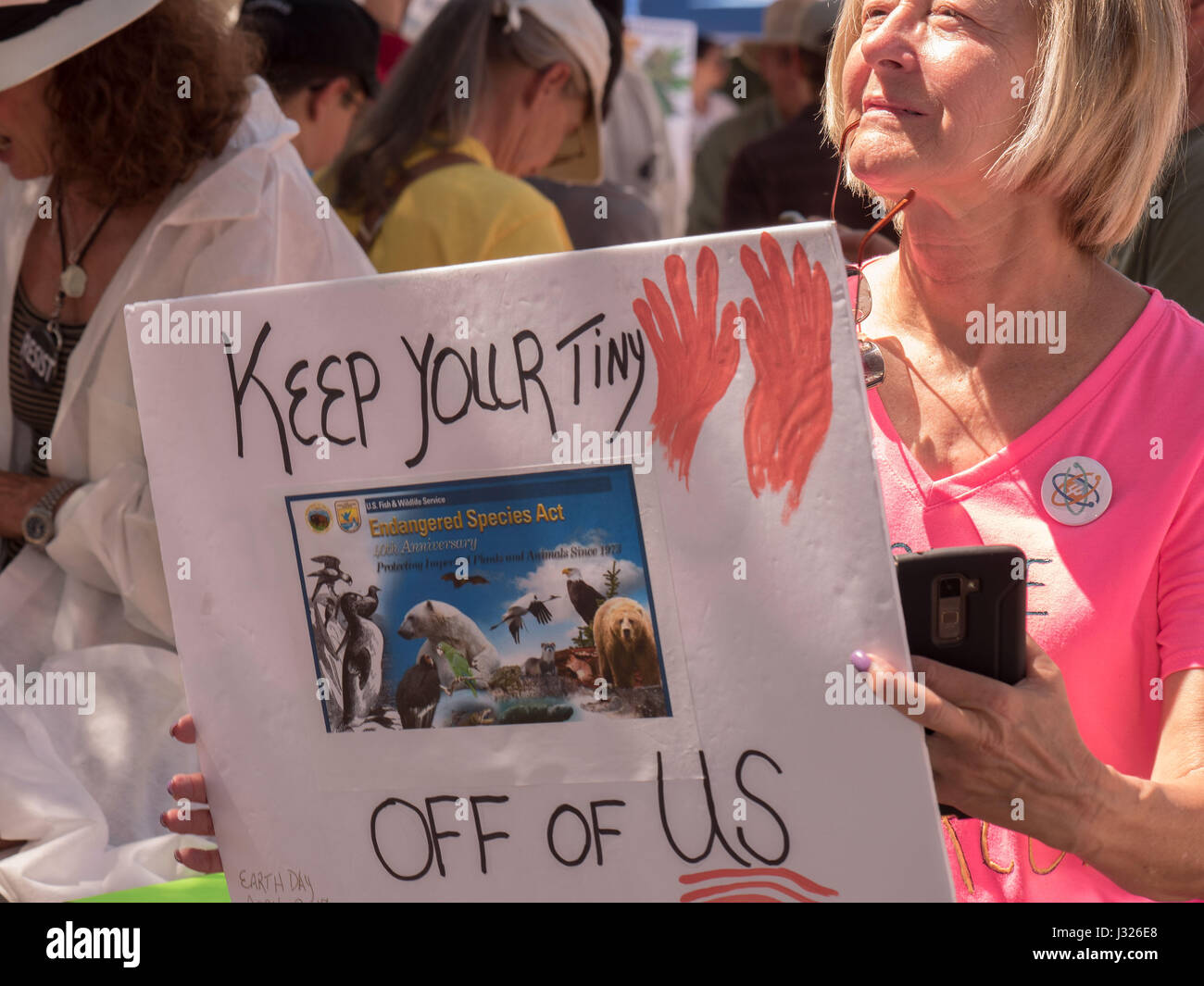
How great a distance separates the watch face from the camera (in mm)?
1915

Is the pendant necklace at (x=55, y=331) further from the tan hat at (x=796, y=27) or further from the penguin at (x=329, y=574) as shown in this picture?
the tan hat at (x=796, y=27)

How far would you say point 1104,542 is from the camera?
4.09 ft

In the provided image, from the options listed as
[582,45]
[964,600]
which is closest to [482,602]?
[964,600]

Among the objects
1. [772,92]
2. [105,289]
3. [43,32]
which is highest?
[772,92]

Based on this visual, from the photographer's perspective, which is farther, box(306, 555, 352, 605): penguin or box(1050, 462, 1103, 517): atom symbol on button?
box(1050, 462, 1103, 517): atom symbol on button

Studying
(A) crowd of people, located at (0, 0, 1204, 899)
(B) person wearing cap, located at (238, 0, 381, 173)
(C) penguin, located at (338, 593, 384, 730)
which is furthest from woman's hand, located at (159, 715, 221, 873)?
(B) person wearing cap, located at (238, 0, 381, 173)

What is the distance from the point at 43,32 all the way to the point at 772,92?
315cm

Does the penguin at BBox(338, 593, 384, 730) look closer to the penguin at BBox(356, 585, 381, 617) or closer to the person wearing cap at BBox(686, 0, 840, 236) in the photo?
the penguin at BBox(356, 585, 381, 617)

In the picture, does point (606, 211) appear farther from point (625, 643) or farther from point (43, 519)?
point (625, 643)

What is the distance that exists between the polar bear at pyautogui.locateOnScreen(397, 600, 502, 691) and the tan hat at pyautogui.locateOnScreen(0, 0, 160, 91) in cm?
112

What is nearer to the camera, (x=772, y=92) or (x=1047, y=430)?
(x=1047, y=430)

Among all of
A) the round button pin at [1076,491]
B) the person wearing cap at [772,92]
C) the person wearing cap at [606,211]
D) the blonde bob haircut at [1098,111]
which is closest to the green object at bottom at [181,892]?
the round button pin at [1076,491]

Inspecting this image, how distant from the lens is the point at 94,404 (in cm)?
193
